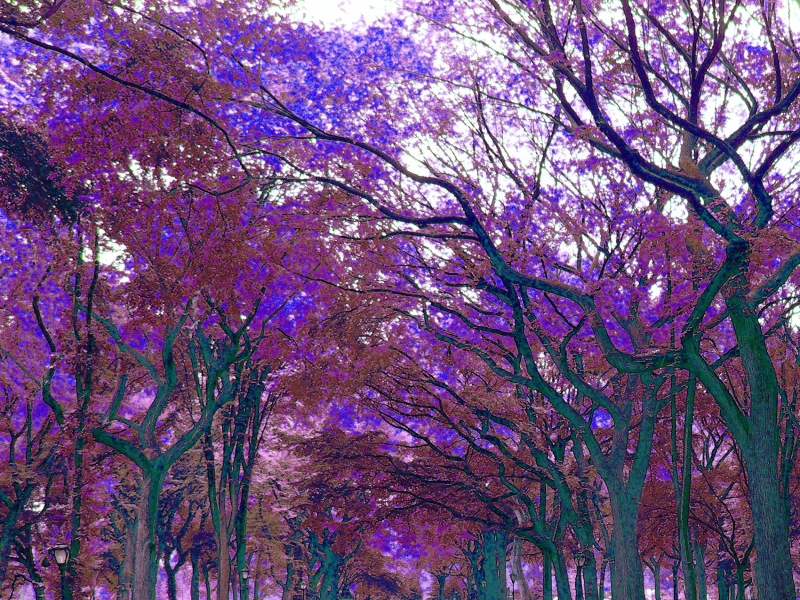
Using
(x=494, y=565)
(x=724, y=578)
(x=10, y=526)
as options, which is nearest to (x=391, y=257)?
(x=10, y=526)

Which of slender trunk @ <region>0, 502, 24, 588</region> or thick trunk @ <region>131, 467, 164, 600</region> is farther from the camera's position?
slender trunk @ <region>0, 502, 24, 588</region>

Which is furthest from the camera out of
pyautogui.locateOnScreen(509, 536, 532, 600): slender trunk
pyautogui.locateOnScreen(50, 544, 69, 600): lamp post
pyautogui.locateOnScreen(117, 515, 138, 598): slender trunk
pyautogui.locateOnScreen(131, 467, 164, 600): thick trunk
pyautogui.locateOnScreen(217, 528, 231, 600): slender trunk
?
pyautogui.locateOnScreen(117, 515, 138, 598): slender trunk

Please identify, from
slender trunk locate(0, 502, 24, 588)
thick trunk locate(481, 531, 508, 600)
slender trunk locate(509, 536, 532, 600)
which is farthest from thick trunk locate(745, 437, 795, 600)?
thick trunk locate(481, 531, 508, 600)

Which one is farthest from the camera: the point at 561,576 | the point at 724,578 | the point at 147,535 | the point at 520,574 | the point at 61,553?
the point at 724,578

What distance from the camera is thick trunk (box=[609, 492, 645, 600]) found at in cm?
1352

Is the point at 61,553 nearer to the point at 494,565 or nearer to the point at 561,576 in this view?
the point at 561,576

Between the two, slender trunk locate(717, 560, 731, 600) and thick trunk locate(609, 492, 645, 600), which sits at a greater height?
thick trunk locate(609, 492, 645, 600)

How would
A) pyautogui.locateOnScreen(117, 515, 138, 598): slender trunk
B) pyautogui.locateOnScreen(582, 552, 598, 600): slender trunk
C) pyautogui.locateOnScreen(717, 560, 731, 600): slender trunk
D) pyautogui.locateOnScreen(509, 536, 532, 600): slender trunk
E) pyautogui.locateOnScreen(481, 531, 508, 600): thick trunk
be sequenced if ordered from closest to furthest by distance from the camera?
pyautogui.locateOnScreen(582, 552, 598, 600): slender trunk, pyautogui.locateOnScreen(509, 536, 532, 600): slender trunk, pyautogui.locateOnScreen(117, 515, 138, 598): slender trunk, pyautogui.locateOnScreen(481, 531, 508, 600): thick trunk, pyautogui.locateOnScreen(717, 560, 731, 600): slender trunk

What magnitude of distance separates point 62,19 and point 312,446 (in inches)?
507

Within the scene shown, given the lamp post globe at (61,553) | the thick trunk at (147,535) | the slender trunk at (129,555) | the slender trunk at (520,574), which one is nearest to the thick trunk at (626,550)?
the thick trunk at (147,535)

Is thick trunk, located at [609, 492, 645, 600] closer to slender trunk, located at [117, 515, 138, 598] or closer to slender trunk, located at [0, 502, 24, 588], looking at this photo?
slender trunk, located at [0, 502, 24, 588]

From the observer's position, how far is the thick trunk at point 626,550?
13.5 m

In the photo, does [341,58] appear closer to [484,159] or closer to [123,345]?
[484,159]

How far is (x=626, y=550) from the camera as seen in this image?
1355 centimetres
